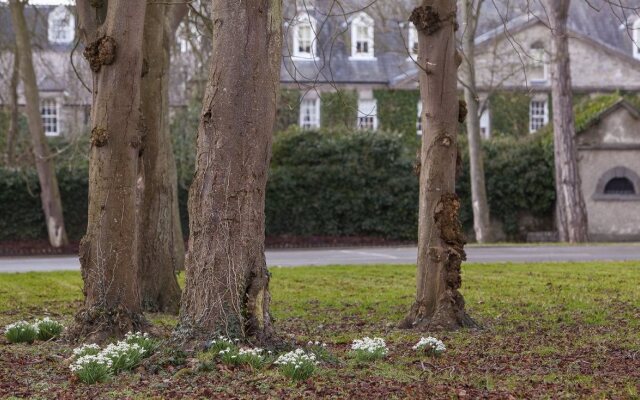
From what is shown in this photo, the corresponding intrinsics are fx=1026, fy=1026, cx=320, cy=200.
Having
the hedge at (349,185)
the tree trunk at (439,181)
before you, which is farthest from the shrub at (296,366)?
the hedge at (349,185)

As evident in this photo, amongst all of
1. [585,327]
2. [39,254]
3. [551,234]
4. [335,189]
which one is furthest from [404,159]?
[585,327]

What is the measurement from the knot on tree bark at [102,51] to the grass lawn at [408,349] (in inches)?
104

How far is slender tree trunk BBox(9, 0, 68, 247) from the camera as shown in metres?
28.0

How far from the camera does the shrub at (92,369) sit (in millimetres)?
7277

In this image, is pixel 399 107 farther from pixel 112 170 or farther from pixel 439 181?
pixel 112 170

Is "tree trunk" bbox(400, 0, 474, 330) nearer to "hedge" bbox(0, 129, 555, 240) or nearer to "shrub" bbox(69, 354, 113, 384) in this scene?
"shrub" bbox(69, 354, 113, 384)

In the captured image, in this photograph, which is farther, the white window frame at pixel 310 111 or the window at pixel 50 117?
the window at pixel 50 117

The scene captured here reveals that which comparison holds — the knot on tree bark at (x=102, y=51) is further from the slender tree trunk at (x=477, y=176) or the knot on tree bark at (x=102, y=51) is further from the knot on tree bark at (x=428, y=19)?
the slender tree trunk at (x=477, y=176)

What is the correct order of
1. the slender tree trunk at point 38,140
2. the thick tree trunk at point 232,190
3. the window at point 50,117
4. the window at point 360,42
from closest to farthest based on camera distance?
the thick tree trunk at point 232,190, the slender tree trunk at point 38,140, the window at point 360,42, the window at point 50,117

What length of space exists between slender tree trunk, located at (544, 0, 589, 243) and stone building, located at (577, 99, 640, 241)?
451cm

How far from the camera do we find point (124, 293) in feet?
32.1

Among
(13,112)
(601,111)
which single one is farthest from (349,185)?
(13,112)

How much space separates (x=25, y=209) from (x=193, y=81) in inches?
274

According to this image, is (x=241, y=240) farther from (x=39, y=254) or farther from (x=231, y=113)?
(x=39, y=254)
